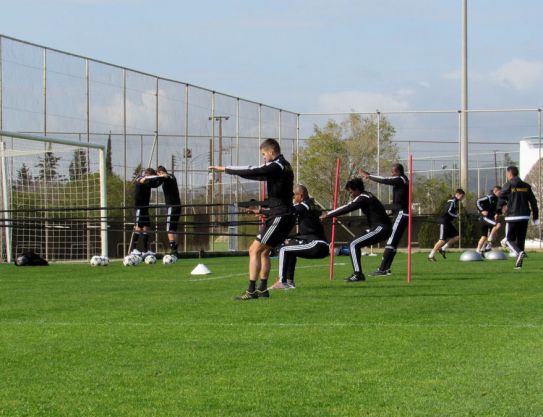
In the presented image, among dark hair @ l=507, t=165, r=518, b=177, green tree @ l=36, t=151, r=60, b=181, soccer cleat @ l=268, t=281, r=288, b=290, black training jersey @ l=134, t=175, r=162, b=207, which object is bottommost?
soccer cleat @ l=268, t=281, r=288, b=290

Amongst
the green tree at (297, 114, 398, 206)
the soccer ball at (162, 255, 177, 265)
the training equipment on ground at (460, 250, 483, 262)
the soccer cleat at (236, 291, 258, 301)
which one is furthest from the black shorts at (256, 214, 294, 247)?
the green tree at (297, 114, 398, 206)

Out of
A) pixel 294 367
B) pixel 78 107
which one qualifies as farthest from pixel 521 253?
pixel 294 367

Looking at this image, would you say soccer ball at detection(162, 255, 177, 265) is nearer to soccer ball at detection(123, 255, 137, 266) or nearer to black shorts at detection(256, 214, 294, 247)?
soccer ball at detection(123, 255, 137, 266)

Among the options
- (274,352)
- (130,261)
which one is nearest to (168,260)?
(130,261)

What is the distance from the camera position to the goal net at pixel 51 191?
26188 millimetres

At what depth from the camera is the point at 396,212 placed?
19.9 meters

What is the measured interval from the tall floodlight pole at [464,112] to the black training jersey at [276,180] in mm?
27321

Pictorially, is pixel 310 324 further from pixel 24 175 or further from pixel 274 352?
pixel 24 175

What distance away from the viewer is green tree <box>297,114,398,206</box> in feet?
136

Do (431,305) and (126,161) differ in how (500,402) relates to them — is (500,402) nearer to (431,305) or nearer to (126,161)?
(431,305)

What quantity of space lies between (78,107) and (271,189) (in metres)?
14.5

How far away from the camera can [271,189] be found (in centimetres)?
1383

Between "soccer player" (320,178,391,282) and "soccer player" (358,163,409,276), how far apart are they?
0.76m

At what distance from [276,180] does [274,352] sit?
17.8 feet
